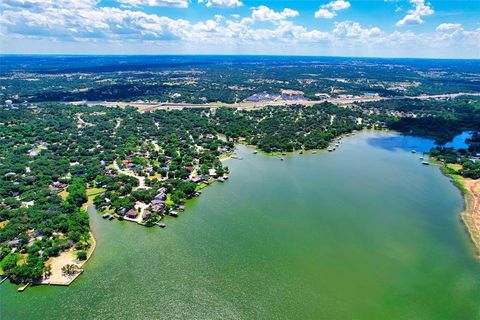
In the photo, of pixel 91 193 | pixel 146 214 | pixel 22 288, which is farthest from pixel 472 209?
pixel 22 288

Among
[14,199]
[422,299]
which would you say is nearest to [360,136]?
[422,299]

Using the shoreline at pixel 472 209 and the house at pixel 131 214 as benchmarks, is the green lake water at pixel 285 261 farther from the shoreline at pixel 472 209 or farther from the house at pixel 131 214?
the house at pixel 131 214

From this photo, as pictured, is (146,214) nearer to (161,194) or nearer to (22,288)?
(161,194)

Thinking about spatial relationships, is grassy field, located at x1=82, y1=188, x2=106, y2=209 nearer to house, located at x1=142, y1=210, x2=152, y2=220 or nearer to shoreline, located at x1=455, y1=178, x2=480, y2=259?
house, located at x1=142, y1=210, x2=152, y2=220

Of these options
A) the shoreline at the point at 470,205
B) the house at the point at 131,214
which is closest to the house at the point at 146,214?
the house at the point at 131,214

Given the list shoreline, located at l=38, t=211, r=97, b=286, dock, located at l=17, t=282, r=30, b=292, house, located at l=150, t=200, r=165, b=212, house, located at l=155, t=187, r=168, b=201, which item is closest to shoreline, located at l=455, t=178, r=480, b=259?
house, located at l=150, t=200, r=165, b=212

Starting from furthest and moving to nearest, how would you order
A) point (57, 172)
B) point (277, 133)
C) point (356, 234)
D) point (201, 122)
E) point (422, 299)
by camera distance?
point (201, 122)
point (277, 133)
point (57, 172)
point (356, 234)
point (422, 299)

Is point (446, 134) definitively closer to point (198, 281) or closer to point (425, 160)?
point (425, 160)

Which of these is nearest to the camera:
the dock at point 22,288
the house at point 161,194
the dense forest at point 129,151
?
the dock at point 22,288

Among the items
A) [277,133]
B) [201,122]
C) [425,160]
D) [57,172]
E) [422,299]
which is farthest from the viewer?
[201,122]
